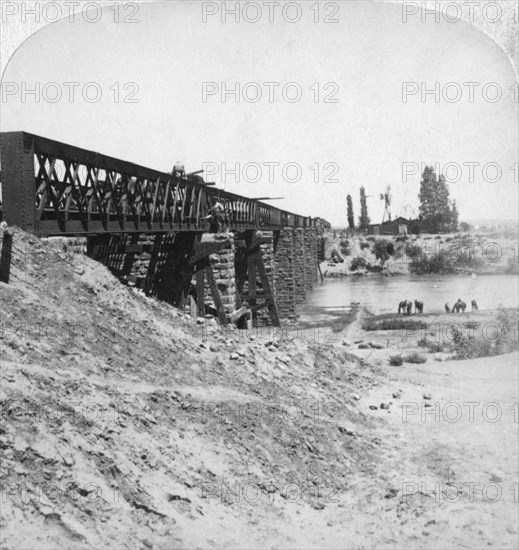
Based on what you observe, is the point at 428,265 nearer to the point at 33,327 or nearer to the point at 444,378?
the point at 444,378

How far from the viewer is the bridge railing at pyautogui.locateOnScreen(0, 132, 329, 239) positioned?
721 centimetres

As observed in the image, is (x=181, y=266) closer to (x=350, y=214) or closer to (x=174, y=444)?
(x=174, y=444)

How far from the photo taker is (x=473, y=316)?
20422 mm

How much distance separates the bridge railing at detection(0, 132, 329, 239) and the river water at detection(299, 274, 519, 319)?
539 inches

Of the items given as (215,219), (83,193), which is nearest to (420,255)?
(215,219)

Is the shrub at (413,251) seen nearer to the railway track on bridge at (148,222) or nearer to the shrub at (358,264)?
the shrub at (358,264)

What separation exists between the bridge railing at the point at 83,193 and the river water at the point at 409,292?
13690 mm

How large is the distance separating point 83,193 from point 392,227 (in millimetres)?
57594

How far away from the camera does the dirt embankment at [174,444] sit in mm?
4297

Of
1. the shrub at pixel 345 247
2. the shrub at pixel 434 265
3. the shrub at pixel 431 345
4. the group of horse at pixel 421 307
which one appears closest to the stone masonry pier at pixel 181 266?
the shrub at pixel 431 345

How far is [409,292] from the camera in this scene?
3359cm

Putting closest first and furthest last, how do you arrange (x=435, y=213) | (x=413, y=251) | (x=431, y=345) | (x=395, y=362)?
(x=395, y=362)
(x=431, y=345)
(x=413, y=251)
(x=435, y=213)

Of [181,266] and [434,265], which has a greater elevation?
[181,266]

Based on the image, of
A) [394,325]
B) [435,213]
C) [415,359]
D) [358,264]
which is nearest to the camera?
[415,359]
